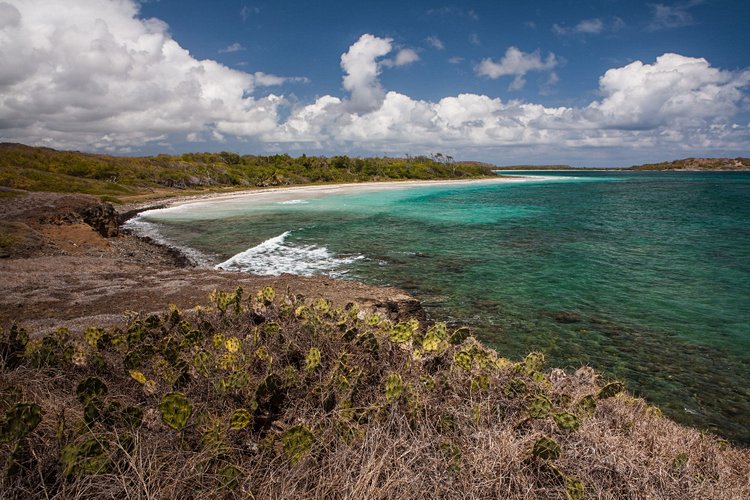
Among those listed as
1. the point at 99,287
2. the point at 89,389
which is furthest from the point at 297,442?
the point at 99,287

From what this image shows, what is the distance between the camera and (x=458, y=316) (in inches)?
462

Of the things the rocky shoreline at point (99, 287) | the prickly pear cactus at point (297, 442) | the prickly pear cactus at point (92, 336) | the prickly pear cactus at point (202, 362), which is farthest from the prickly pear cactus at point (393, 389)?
the rocky shoreline at point (99, 287)

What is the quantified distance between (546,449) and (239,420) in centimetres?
271

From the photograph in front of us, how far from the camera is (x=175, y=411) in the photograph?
3.39 meters

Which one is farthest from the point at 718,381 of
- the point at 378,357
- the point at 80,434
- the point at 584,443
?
the point at 80,434

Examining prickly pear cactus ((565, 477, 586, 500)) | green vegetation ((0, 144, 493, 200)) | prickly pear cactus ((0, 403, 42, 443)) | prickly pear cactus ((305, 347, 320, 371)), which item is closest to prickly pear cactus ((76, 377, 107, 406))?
prickly pear cactus ((0, 403, 42, 443))

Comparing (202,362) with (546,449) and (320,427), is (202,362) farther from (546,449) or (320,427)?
(546,449)

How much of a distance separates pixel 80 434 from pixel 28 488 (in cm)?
44

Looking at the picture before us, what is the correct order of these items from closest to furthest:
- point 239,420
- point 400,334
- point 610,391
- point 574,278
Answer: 1. point 239,420
2. point 610,391
3. point 400,334
4. point 574,278

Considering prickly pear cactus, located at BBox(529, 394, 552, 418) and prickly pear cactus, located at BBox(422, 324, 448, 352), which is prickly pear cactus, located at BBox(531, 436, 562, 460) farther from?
prickly pear cactus, located at BBox(422, 324, 448, 352)

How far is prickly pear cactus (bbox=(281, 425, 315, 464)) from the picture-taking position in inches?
129

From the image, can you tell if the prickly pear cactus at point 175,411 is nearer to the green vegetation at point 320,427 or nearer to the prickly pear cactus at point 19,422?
the green vegetation at point 320,427

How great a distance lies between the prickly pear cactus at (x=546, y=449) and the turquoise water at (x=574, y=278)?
18.9 ft

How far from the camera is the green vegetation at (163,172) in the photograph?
154 ft
